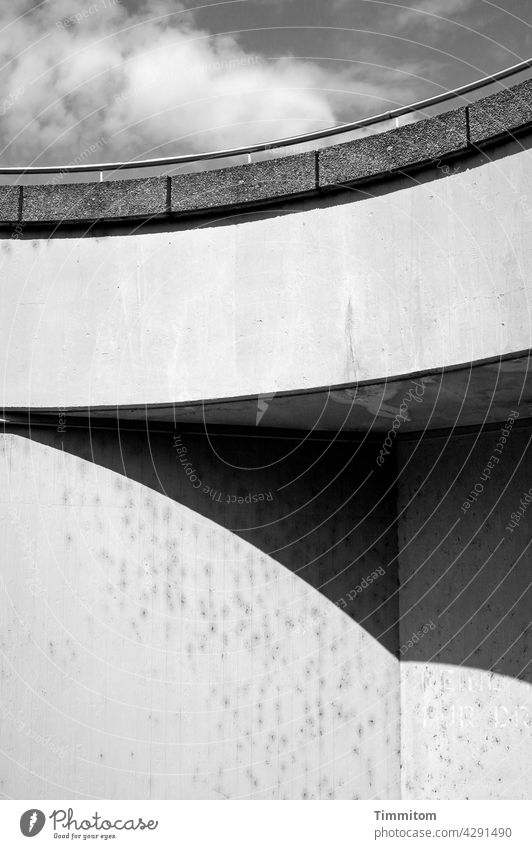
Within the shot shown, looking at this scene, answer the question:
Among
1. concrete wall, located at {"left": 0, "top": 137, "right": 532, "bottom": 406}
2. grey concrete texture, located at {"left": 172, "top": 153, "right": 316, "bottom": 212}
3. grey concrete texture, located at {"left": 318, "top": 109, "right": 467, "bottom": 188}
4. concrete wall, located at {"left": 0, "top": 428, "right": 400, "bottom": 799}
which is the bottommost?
concrete wall, located at {"left": 0, "top": 428, "right": 400, "bottom": 799}

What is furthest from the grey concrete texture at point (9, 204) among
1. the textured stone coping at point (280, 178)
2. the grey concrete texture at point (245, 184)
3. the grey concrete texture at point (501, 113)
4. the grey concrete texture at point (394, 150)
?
the grey concrete texture at point (501, 113)

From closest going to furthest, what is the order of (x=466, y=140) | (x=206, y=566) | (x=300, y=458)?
(x=466, y=140), (x=206, y=566), (x=300, y=458)

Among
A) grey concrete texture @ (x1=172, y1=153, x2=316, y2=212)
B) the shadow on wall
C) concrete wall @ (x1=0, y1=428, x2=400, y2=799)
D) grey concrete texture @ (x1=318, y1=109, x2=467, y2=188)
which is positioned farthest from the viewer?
the shadow on wall

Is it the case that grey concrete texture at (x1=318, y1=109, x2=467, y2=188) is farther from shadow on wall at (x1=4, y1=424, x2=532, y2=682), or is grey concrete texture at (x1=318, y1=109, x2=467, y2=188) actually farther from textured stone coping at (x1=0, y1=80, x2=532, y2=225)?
shadow on wall at (x1=4, y1=424, x2=532, y2=682)

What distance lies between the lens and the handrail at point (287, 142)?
5680mm

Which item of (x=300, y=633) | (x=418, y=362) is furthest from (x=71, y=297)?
Answer: (x=300, y=633)

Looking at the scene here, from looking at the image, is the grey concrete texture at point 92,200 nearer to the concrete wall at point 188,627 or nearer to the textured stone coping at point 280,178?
the textured stone coping at point 280,178

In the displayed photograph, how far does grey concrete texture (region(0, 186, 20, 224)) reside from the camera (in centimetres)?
689

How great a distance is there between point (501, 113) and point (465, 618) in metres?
4.15

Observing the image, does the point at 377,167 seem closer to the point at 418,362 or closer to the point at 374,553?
the point at 418,362

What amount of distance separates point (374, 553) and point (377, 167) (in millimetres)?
3524

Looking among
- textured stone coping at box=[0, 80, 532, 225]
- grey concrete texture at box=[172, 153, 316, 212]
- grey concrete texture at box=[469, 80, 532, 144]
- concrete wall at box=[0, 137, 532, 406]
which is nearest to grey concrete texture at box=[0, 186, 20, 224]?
textured stone coping at box=[0, 80, 532, 225]

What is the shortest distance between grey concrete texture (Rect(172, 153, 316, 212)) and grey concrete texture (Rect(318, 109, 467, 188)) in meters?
0.16

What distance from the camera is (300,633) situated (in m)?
7.34
